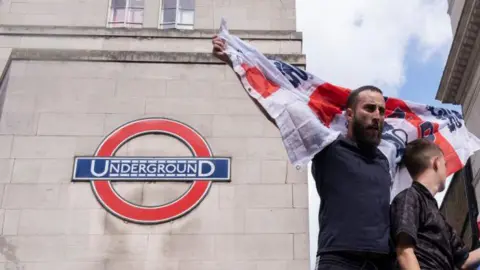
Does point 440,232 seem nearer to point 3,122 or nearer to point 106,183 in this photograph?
point 106,183

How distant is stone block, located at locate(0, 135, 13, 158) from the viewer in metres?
12.5

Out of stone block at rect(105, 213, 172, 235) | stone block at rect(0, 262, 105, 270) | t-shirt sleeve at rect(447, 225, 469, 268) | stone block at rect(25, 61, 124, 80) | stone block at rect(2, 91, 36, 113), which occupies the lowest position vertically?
t-shirt sleeve at rect(447, 225, 469, 268)

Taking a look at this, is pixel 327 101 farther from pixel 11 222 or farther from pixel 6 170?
pixel 6 170

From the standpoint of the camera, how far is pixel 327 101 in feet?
19.4

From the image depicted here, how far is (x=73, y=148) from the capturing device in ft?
41.2

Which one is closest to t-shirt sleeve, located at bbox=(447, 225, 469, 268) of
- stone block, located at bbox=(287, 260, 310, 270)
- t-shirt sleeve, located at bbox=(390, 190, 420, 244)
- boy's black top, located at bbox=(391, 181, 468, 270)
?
boy's black top, located at bbox=(391, 181, 468, 270)

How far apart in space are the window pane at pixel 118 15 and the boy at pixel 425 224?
12.0 metres

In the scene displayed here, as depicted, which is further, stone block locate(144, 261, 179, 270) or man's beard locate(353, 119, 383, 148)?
stone block locate(144, 261, 179, 270)

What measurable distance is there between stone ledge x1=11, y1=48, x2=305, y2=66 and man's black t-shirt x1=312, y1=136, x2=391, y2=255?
9.47 m

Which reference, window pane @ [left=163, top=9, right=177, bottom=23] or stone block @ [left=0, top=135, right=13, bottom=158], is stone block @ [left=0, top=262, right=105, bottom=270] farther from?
window pane @ [left=163, top=9, right=177, bottom=23]

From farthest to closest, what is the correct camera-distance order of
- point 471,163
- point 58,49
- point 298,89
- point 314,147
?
point 471,163, point 58,49, point 298,89, point 314,147

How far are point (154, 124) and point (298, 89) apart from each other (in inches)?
282

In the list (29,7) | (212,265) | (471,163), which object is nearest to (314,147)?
(212,265)

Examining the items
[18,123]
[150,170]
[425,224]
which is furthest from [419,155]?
[18,123]
